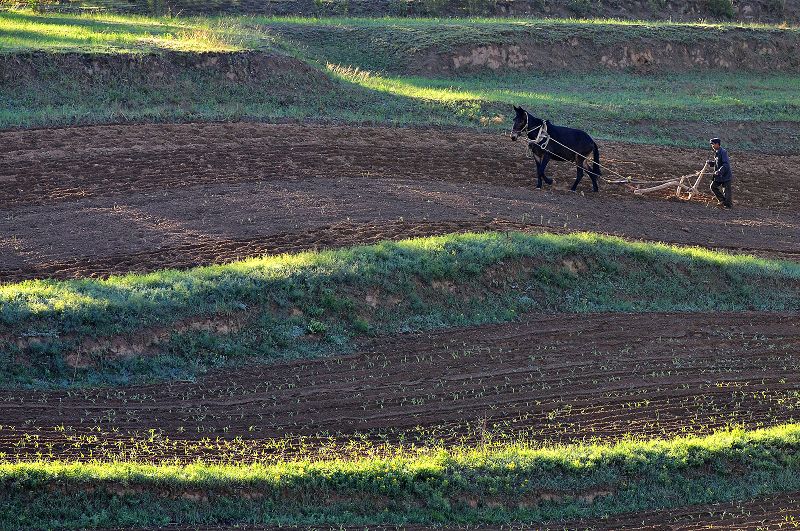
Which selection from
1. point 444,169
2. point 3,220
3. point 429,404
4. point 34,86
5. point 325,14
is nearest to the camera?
point 429,404

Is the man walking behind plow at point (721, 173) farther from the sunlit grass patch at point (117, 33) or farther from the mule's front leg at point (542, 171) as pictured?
the sunlit grass patch at point (117, 33)

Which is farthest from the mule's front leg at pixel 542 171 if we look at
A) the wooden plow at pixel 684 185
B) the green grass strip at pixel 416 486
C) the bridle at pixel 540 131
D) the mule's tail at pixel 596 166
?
the green grass strip at pixel 416 486

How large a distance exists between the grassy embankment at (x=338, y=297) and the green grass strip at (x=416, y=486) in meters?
3.42

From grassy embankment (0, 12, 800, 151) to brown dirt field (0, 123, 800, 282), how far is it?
1.74 metres

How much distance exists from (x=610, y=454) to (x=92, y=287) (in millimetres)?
8725

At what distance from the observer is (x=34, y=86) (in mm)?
28375

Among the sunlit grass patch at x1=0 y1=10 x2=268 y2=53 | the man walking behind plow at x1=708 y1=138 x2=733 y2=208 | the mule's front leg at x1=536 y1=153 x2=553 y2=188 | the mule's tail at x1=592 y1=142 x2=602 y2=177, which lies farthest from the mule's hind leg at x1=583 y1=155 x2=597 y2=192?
the sunlit grass patch at x1=0 y1=10 x2=268 y2=53

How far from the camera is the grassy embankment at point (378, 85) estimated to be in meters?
28.6

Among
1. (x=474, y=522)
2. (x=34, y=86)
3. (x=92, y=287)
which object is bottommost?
(x=474, y=522)

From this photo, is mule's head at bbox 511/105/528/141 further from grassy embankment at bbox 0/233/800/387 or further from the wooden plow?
grassy embankment at bbox 0/233/800/387

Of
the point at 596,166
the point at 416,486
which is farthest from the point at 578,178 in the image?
the point at 416,486

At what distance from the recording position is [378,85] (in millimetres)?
33250

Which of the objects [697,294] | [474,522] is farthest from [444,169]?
[474,522]

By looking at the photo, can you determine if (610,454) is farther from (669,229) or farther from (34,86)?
(34,86)
